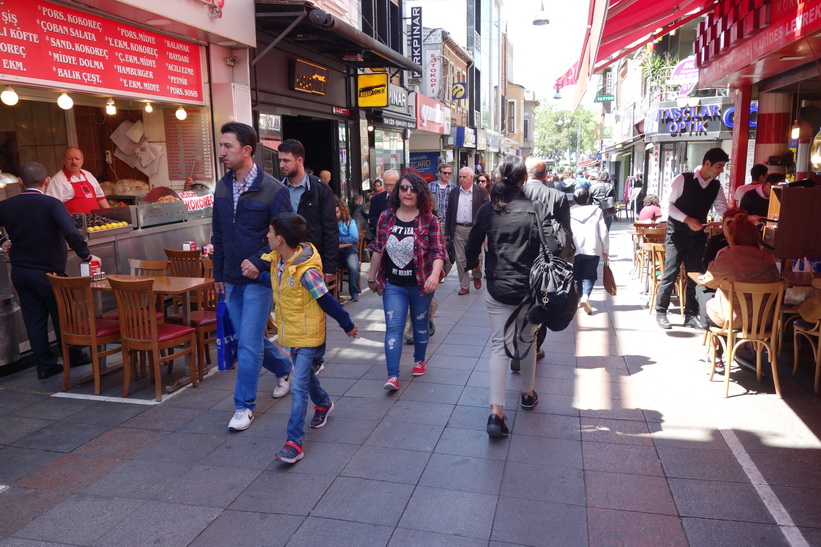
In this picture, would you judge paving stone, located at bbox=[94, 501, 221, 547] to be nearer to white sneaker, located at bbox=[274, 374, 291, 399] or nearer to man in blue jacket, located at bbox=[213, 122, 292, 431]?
man in blue jacket, located at bbox=[213, 122, 292, 431]

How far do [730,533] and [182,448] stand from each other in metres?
3.26

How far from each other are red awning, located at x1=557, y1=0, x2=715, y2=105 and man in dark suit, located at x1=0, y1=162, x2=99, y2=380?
15.2ft

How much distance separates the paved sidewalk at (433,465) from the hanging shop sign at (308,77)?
675cm

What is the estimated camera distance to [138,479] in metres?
3.75

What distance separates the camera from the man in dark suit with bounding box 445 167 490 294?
28.3ft

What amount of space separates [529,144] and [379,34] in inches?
1898

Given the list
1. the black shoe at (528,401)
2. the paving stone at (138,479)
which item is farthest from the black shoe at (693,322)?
the paving stone at (138,479)

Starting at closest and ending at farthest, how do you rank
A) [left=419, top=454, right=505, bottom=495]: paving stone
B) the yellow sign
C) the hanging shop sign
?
[left=419, top=454, right=505, bottom=495]: paving stone, the hanging shop sign, the yellow sign

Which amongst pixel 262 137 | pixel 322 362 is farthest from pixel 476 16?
pixel 322 362

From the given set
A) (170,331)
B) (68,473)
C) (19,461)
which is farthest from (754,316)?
(19,461)

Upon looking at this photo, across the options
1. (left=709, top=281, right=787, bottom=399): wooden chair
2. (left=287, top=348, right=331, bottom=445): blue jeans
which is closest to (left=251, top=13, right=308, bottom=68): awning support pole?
(left=287, top=348, right=331, bottom=445): blue jeans

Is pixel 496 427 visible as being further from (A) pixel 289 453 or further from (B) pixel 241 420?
(B) pixel 241 420

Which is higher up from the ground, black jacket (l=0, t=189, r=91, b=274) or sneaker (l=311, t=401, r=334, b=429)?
black jacket (l=0, t=189, r=91, b=274)

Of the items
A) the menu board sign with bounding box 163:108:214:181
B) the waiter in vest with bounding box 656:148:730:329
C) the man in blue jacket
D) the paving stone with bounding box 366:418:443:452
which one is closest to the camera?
the paving stone with bounding box 366:418:443:452
